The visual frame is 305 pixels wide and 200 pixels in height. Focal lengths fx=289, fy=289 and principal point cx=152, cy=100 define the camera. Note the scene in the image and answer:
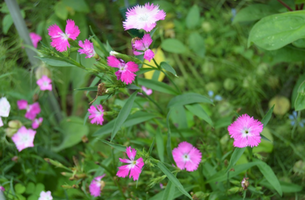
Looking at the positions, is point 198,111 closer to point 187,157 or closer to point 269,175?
point 187,157

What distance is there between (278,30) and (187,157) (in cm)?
52

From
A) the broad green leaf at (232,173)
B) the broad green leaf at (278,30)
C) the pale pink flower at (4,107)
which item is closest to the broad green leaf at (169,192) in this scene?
the broad green leaf at (232,173)

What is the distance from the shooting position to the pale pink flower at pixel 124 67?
29.1 inches

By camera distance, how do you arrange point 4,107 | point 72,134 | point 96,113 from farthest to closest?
point 72,134
point 4,107
point 96,113

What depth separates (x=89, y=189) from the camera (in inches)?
40.9

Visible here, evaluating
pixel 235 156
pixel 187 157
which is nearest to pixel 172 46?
pixel 187 157

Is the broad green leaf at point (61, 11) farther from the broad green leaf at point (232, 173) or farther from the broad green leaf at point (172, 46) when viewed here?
the broad green leaf at point (232, 173)

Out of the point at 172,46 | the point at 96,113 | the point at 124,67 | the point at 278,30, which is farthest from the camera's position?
the point at 172,46

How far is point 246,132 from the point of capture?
0.77 m

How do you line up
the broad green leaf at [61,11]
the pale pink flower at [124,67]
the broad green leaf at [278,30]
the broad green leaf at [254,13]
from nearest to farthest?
the pale pink flower at [124,67]
the broad green leaf at [278,30]
the broad green leaf at [254,13]
the broad green leaf at [61,11]

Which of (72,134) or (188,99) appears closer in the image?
(188,99)

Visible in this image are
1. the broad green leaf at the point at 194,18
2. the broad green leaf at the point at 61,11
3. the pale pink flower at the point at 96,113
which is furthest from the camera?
the broad green leaf at the point at 194,18

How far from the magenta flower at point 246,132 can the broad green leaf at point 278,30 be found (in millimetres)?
319

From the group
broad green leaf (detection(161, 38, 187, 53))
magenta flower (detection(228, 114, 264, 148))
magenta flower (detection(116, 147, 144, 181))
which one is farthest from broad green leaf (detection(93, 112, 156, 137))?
broad green leaf (detection(161, 38, 187, 53))
